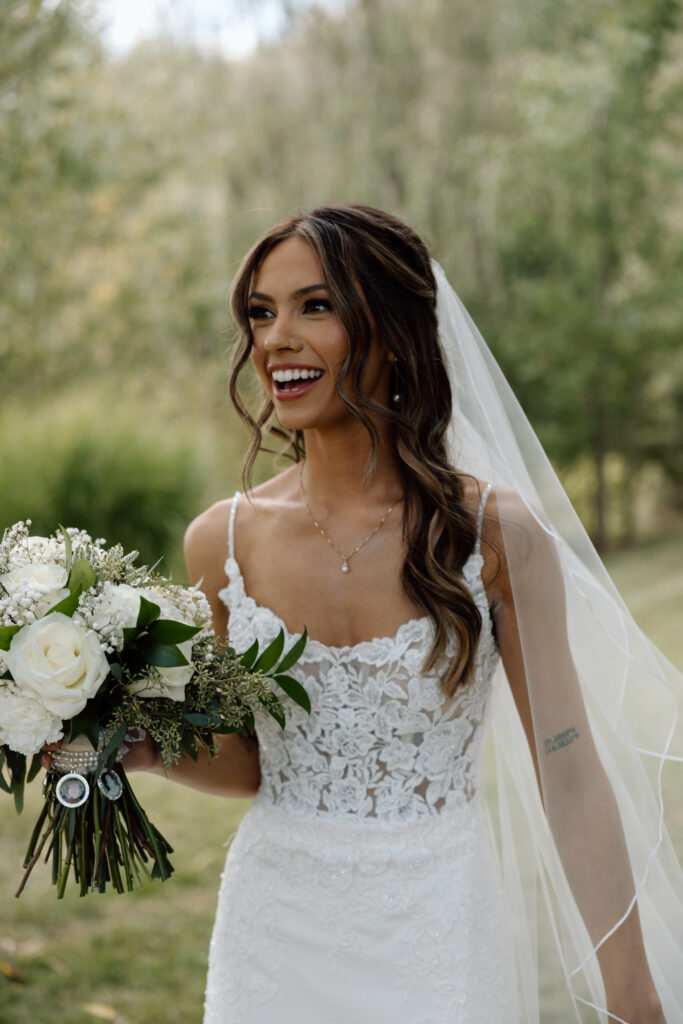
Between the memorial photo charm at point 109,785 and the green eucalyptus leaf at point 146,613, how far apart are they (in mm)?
273

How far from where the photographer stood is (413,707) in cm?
209

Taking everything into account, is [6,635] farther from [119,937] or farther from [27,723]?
[119,937]

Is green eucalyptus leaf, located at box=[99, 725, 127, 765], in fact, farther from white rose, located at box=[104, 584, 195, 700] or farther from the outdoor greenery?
the outdoor greenery

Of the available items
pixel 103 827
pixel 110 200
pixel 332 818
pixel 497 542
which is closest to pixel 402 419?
pixel 497 542

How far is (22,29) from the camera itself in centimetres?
958

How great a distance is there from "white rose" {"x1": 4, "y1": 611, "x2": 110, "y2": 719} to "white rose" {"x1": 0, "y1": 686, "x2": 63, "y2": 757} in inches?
0.8

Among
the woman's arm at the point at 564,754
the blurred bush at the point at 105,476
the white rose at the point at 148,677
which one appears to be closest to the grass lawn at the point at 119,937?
the woman's arm at the point at 564,754

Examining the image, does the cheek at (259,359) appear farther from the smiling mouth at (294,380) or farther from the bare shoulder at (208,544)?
the bare shoulder at (208,544)

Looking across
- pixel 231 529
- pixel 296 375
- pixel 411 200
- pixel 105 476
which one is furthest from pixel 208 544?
pixel 411 200

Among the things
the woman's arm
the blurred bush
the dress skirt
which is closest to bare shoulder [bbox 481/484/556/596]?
the woman's arm

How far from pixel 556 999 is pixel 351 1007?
0.43 m

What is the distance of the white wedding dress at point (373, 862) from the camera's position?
206 cm

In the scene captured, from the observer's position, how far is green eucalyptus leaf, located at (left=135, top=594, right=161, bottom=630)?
1761mm

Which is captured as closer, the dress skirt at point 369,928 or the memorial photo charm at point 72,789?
the memorial photo charm at point 72,789
